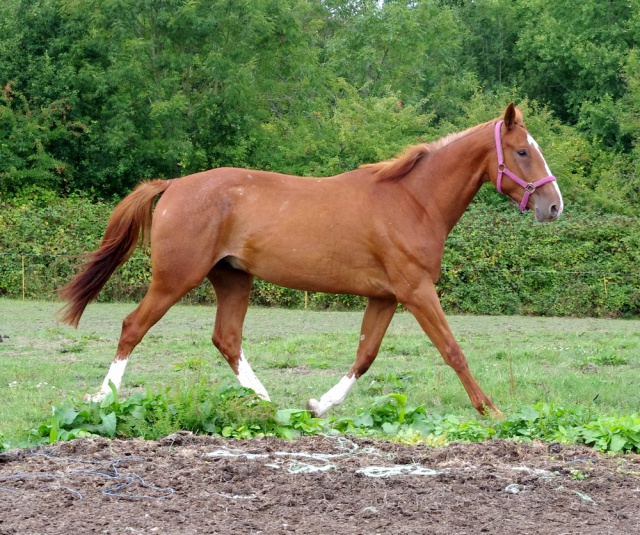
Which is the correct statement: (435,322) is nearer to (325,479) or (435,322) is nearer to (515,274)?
(325,479)

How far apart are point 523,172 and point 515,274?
1357cm

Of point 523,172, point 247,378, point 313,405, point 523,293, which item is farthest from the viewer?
point 523,293

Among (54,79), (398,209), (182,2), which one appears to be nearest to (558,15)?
(182,2)

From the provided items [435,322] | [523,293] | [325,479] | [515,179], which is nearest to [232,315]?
[435,322]

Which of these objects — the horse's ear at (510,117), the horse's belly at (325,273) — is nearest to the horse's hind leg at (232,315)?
the horse's belly at (325,273)

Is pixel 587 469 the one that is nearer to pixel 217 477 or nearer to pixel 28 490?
pixel 217 477

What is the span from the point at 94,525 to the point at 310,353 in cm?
745

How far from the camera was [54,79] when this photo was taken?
29.5 meters

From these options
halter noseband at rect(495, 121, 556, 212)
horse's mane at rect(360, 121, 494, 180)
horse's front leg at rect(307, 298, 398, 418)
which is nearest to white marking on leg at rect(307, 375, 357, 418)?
horse's front leg at rect(307, 298, 398, 418)

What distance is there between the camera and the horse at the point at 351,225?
25.4 ft

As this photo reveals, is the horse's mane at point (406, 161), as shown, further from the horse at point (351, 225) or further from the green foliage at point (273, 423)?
the green foliage at point (273, 423)

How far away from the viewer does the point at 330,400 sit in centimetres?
765

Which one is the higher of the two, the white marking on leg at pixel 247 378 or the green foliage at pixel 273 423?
the green foliage at pixel 273 423

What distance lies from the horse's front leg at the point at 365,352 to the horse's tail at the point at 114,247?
7.27ft
